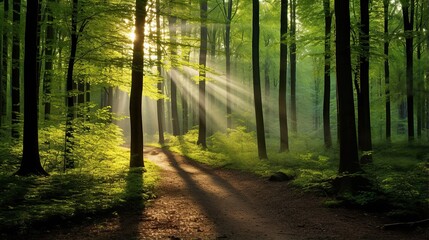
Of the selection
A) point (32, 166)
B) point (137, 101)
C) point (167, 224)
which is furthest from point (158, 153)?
point (167, 224)

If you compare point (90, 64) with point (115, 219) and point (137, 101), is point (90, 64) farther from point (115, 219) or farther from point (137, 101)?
point (115, 219)

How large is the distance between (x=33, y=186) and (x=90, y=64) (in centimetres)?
654

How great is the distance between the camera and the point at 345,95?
8.92 meters

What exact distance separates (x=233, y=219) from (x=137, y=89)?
→ 24.2ft

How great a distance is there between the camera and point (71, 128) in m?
12.0

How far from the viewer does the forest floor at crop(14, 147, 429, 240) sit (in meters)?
6.17

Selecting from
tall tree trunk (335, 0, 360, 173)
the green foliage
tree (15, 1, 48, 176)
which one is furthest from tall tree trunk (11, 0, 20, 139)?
tall tree trunk (335, 0, 360, 173)

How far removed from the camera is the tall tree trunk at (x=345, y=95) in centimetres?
888

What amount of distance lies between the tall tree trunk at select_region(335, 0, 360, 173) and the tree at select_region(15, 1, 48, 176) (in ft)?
28.6

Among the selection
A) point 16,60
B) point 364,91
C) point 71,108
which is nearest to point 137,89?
point 71,108

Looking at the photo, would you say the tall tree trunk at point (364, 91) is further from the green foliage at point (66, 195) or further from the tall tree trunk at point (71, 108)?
the tall tree trunk at point (71, 108)

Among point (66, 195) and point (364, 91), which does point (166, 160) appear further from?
point (364, 91)

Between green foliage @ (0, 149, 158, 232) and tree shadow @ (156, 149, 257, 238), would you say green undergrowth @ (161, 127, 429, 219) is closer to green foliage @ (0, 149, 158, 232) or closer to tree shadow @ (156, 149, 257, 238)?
tree shadow @ (156, 149, 257, 238)

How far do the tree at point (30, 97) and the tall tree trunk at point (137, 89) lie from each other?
11.7 feet
